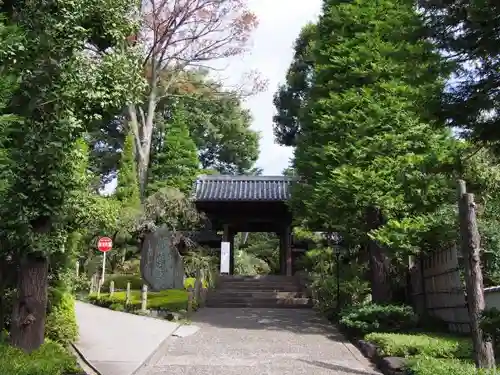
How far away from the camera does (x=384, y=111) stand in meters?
11.0

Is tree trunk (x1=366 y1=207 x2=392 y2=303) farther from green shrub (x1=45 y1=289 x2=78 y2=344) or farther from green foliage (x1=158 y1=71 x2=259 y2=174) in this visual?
green foliage (x1=158 y1=71 x2=259 y2=174)

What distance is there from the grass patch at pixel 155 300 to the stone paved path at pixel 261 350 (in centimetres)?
110

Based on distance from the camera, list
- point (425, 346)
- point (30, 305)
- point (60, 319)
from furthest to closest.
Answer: point (60, 319)
point (425, 346)
point (30, 305)

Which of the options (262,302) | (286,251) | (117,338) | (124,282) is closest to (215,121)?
(286,251)

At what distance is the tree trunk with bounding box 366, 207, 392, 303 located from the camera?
11.5 meters

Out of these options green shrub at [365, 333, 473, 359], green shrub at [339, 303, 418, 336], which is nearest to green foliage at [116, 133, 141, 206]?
green shrub at [339, 303, 418, 336]

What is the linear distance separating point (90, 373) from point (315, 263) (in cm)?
1028

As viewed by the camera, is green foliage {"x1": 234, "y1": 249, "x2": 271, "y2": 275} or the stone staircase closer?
the stone staircase

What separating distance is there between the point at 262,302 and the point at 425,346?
32.3 ft

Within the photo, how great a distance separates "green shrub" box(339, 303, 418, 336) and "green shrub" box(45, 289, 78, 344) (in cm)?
538

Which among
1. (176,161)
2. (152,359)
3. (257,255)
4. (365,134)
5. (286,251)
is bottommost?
(152,359)

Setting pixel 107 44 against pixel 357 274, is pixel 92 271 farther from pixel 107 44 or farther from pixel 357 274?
pixel 107 44

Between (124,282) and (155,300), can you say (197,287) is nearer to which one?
(155,300)

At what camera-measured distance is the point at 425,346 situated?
305 inches
